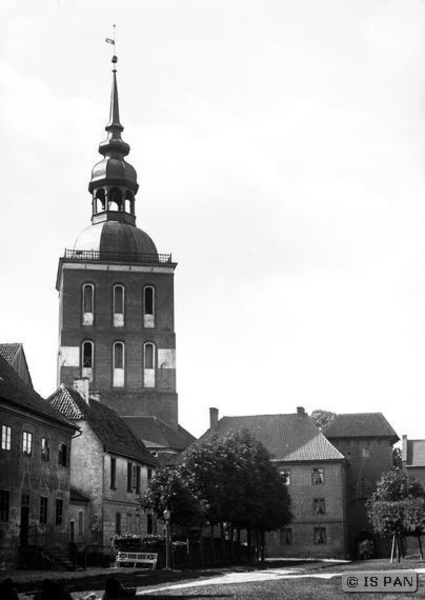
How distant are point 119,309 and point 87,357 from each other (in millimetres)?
5068

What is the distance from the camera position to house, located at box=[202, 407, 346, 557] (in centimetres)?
7031

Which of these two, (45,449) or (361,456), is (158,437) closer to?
(361,456)

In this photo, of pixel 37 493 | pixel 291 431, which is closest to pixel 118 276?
pixel 291 431

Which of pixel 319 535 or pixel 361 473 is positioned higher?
pixel 361 473

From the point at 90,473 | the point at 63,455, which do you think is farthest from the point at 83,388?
the point at 63,455

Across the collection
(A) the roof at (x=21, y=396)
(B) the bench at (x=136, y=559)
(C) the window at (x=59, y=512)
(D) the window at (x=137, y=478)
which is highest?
(A) the roof at (x=21, y=396)

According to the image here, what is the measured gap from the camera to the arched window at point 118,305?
76688 millimetres

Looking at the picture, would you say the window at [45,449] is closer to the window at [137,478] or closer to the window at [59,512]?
the window at [59,512]

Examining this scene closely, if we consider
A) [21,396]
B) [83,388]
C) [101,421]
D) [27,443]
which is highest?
[83,388]

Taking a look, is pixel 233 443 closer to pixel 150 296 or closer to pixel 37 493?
pixel 37 493

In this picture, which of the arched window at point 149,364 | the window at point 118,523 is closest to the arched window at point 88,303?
the arched window at point 149,364

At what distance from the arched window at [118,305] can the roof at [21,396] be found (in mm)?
37184

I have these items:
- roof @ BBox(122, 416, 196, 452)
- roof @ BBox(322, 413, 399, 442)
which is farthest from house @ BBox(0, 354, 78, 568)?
roof @ BBox(322, 413, 399, 442)

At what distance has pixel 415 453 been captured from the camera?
277ft
